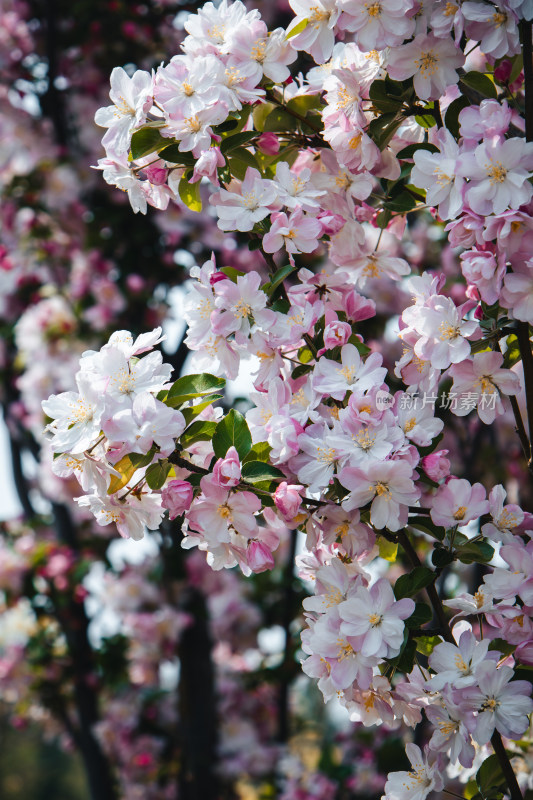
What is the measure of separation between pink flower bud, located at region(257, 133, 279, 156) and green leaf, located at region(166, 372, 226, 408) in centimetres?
35

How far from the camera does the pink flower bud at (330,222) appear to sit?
1.15 metres

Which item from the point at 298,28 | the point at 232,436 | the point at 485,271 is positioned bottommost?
the point at 232,436

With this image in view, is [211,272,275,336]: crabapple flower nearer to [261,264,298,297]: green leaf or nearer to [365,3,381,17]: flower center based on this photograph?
[261,264,298,297]: green leaf

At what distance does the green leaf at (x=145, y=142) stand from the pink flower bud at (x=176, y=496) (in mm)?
443

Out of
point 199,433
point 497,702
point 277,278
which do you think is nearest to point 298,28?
point 277,278

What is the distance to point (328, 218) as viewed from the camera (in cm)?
115

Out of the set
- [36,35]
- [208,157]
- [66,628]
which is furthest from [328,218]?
[36,35]

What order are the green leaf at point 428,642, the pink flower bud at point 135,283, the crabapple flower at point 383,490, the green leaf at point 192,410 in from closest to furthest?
the crabapple flower at point 383,490 < the green leaf at point 192,410 < the green leaf at point 428,642 < the pink flower bud at point 135,283

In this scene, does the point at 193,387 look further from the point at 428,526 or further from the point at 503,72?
the point at 503,72

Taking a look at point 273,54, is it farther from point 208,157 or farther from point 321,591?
point 321,591

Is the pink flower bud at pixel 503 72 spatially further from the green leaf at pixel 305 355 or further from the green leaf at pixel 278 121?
the green leaf at pixel 305 355

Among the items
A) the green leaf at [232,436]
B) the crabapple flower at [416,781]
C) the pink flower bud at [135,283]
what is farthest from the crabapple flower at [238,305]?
the pink flower bud at [135,283]

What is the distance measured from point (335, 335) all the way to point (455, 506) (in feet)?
0.88

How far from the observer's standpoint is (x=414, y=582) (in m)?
1.10
